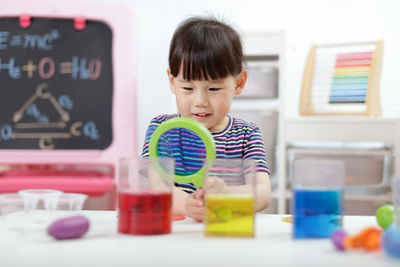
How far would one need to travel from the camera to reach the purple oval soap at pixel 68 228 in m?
0.58

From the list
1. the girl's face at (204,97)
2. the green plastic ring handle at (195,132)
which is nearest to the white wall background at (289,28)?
the girl's face at (204,97)

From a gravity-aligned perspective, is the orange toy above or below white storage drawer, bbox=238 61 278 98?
below

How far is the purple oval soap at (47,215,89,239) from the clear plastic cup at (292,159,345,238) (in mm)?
276

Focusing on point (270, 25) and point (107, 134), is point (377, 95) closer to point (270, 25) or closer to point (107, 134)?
point (270, 25)

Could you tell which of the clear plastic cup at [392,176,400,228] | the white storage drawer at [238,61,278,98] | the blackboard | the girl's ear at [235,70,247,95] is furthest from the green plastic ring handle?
the white storage drawer at [238,61,278,98]

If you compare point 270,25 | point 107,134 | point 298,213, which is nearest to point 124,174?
point 298,213

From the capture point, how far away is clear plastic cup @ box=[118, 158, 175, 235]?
62 centimetres

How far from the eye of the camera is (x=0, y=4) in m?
2.26

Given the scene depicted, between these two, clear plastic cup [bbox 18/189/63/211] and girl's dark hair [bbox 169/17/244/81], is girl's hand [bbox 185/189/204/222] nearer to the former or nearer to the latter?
clear plastic cup [bbox 18/189/63/211]

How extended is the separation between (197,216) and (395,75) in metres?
2.31

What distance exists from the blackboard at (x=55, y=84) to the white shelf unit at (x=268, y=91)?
706 millimetres

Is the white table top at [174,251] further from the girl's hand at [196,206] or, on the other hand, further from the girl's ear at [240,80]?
the girl's ear at [240,80]

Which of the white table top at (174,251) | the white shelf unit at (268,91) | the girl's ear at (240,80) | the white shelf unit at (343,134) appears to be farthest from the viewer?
the white shelf unit at (268,91)

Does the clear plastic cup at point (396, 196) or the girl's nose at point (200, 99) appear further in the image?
the girl's nose at point (200, 99)
